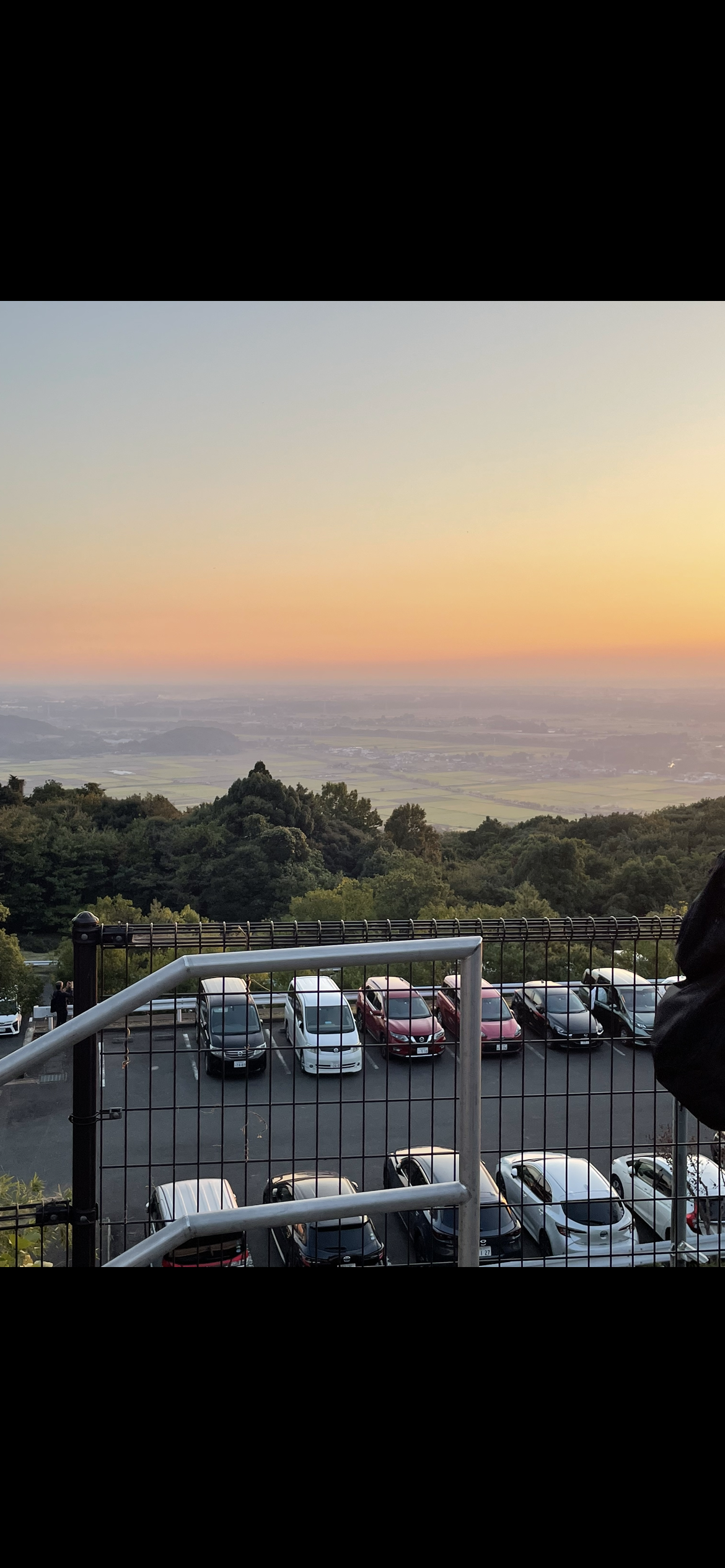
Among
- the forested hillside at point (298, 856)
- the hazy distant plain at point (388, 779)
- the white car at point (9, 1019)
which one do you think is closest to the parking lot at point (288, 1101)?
the white car at point (9, 1019)

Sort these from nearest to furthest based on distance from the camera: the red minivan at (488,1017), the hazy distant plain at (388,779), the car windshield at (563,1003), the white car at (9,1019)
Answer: the red minivan at (488,1017) < the car windshield at (563,1003) < the white car at (9,1019) < the hazy distant plain at (388,779)

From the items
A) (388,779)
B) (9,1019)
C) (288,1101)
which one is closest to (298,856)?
(388,779)

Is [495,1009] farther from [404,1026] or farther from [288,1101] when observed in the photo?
[288,1101]

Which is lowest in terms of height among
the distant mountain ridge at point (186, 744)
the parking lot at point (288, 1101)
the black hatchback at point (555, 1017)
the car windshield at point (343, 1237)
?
the car windshield at point (343, 1237)

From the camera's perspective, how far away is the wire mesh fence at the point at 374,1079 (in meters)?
1.94

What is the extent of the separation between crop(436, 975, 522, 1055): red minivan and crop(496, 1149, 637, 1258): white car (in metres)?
0.32

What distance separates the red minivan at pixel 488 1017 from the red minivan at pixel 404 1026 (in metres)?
0.07

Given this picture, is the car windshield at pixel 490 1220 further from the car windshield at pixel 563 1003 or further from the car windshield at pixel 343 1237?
the car windshield at pixel 563 1003

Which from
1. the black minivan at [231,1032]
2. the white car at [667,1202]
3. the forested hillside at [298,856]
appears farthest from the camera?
the forested hillside at [298,856]

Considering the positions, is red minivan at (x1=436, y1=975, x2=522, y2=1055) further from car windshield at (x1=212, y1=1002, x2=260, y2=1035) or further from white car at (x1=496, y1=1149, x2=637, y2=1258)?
car windshield at (x1=212, y1=1002, x2=260, y2=1035)

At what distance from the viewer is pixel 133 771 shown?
97.8 ft
